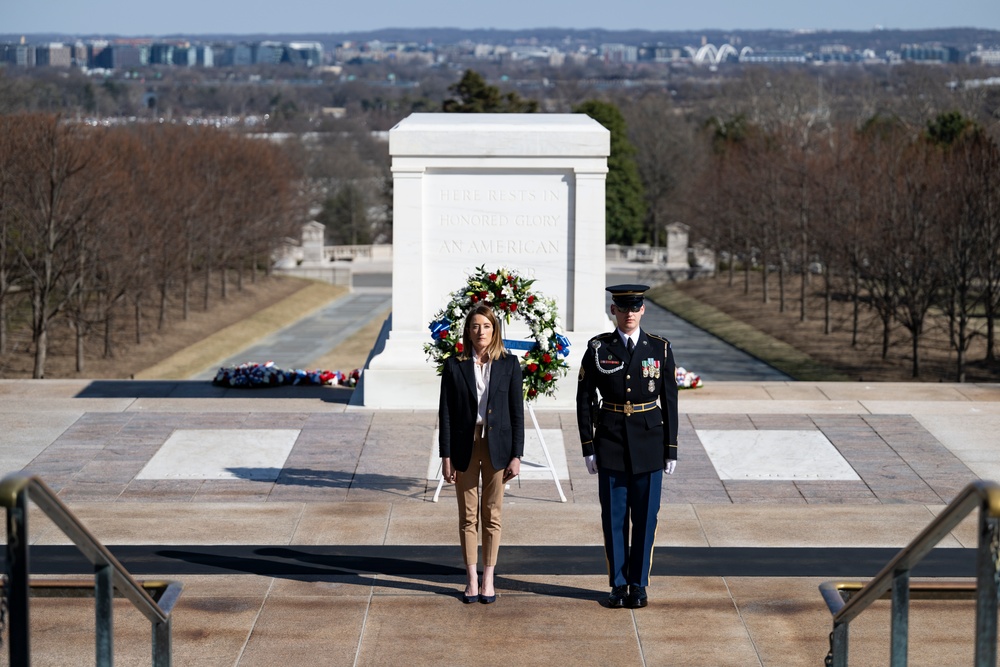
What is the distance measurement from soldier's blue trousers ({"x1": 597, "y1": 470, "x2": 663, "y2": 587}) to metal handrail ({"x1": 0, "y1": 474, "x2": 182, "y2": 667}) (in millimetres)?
2767

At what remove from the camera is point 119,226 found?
35.5 metres

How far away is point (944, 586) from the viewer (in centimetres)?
551

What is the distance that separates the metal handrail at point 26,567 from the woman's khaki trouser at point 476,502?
235cm

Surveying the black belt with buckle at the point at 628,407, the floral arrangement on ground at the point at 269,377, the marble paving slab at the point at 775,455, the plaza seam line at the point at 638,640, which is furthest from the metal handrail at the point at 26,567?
the floral arrangement on ground at the point at 269,377

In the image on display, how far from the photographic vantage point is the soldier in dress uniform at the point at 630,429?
24.5ft

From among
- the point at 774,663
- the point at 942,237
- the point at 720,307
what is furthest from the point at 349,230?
the point at 774,663

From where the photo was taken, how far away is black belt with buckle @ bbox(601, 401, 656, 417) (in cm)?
746

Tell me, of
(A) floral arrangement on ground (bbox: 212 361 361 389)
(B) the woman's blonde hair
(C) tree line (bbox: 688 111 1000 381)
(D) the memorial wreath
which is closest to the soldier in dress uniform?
(B) the woman's blonde hair

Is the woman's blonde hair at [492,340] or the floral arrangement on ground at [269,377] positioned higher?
the woman's blonde hair at [492,340]

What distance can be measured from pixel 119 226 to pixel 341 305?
14482 millimetres

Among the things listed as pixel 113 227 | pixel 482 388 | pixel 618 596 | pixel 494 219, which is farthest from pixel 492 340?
pixel 113 227

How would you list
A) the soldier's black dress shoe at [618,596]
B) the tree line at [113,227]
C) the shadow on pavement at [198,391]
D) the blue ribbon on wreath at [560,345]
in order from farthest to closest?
the tree line at [113,227], the shadow on pavement at [198,391], the blue ribbon on wreath at [560,345], the soldier's black dress shoe at [618,596]

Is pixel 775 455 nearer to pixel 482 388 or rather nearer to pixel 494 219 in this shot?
pixel 494 219

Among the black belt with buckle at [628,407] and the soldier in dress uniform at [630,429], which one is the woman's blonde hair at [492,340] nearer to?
the soldier in dress uniform at [630,429]
